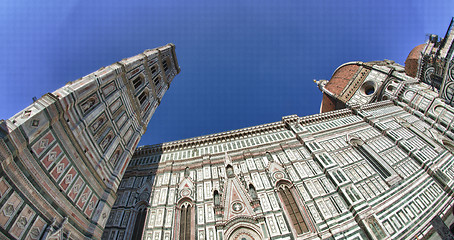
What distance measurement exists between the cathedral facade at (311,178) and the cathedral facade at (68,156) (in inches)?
123

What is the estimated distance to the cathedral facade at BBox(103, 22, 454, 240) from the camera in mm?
12891

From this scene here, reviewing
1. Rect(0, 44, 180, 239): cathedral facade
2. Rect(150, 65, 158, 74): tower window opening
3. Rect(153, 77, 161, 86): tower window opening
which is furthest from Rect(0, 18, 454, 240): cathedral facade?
Rect(153, 77, 161, 86): tower window opening

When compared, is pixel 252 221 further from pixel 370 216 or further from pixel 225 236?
pixel 370 216

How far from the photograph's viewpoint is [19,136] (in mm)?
8242

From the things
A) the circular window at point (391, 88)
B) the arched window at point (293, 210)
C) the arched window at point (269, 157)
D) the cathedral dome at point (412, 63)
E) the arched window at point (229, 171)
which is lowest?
the arched window at point (293, 210)

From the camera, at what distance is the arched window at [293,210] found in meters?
12.8

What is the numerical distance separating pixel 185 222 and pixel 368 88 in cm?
3263

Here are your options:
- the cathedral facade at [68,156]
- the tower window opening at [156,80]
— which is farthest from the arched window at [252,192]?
the tower window opening at [156,80]

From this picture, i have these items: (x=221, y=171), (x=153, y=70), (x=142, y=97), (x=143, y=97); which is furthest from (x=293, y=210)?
(x=153, y=70)

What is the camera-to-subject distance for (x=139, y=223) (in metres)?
14.3

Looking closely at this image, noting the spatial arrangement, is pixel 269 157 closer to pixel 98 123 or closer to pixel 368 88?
pixel 98 123

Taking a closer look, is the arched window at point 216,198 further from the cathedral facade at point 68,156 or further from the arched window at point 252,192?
the cathedral facade at point 68,156

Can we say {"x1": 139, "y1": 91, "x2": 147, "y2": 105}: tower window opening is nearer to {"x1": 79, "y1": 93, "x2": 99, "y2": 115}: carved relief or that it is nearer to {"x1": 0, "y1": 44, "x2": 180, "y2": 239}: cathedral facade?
{"x1": 0, "y1": 44, "x2": 180, "y2": 239}: cathedral facade

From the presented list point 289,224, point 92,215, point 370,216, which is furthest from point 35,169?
point 370,216
